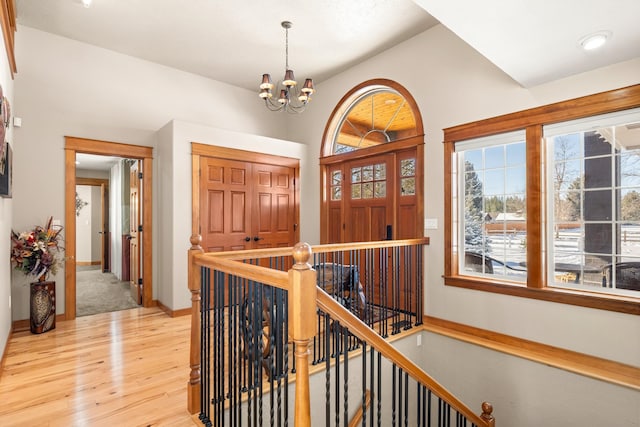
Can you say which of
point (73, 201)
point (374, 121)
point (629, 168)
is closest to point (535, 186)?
point (629, 168)

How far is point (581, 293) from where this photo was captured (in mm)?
2865

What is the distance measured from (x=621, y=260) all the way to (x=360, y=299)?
221 cm

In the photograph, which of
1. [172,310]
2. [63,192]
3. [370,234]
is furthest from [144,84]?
[370,234]

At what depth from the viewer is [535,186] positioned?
3.10 metres

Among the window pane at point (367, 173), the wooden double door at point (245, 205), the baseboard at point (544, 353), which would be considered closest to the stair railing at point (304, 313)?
the baseboard at point (544, 353)

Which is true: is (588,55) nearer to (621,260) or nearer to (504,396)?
(621,260)

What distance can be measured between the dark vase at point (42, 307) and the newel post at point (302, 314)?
3.52 metres

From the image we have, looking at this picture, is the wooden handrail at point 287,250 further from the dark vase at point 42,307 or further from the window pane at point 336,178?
the dark vase at point 42,307

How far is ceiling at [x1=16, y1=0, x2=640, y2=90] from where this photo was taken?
2043 millimetres

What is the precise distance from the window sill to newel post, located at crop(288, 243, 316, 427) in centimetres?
277

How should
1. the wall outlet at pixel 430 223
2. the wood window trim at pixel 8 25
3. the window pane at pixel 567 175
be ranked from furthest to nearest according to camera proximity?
the wall outlet at pixel 430 223, the window pane at pixel 567 175, the wood window trim at pixel 8 25

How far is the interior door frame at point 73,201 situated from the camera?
3.81 m

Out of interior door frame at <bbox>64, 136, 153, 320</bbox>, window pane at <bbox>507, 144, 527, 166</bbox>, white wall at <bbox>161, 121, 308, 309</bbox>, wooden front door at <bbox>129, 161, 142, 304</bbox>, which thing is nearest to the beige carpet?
wooden front door at <bbox>129, 161, 142, 304</bbox>

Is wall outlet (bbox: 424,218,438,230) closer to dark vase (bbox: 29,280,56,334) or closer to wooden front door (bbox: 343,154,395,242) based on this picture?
wooden front door (bbox: 343,154,395,242)
